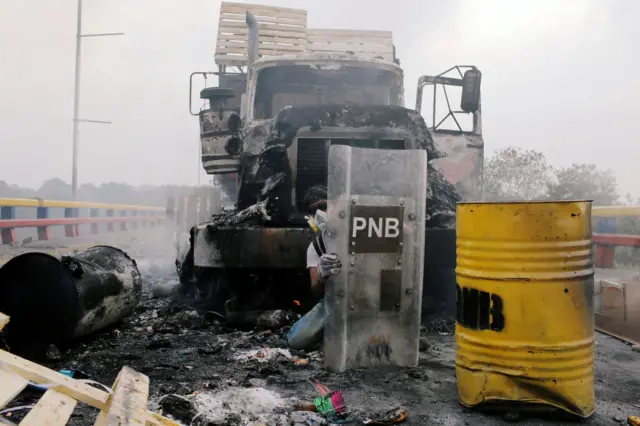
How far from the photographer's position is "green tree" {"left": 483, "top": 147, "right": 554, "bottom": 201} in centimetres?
1427

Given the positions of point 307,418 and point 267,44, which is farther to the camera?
point 267,44

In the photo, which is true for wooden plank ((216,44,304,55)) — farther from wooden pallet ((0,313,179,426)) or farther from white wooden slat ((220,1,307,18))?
wooden pallet ((0,313,179,426))

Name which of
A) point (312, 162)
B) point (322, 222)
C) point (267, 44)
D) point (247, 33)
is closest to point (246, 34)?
point (247, 33)

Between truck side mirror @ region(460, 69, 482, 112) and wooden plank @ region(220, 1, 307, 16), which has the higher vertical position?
wooden plank @ region(220, 1, 307, 16)

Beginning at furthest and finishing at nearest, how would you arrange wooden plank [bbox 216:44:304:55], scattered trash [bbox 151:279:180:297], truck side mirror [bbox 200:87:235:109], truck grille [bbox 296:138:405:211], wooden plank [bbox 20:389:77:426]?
wooden plank [bbox 216:44:304:55]
scattered trash [bbox 151:279:180:297]
truck side mirror [bbox 200:87:235:109]
truck grille [bbox 296:138:405:211]
wooden plank [bbox 20:389:77:426]

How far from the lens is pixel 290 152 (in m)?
4.78

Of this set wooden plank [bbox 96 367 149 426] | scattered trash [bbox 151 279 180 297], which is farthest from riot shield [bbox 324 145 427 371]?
scattered trash [bbox 151 279 180 297]

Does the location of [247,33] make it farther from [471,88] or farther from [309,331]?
[309,331]

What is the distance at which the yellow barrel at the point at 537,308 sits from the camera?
8.31 feet

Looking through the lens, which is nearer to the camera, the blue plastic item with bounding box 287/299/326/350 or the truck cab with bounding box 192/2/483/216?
the blue plastic item with bounding box 287/299/326/350

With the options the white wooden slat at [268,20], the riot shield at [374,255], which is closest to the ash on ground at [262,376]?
the riot shield at [374,255]

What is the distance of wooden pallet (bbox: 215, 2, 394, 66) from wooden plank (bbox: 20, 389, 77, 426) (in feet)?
25.0

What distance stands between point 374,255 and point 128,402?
1736mm

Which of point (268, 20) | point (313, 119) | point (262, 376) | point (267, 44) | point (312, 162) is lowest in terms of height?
point (262, 376)
